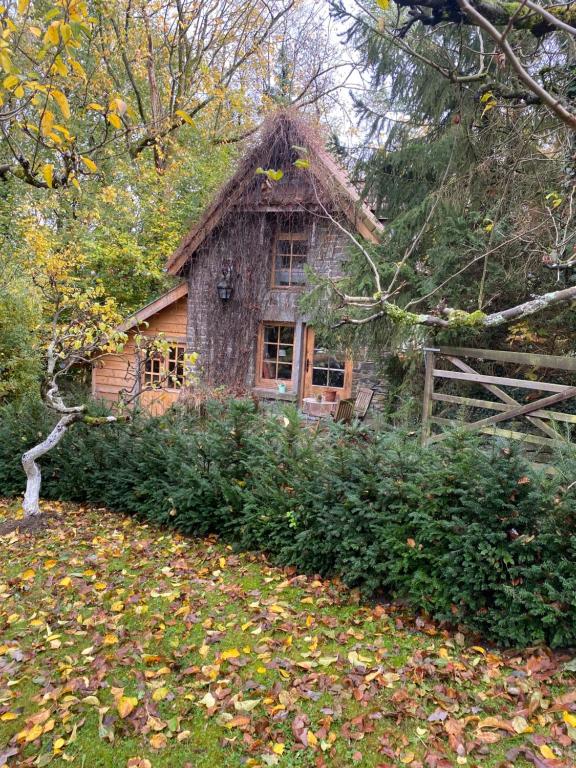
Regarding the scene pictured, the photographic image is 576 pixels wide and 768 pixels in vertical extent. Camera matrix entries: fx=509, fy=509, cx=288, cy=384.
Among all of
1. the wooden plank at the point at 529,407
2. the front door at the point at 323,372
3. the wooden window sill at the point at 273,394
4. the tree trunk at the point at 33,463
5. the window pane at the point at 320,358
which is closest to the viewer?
the wooden plank at the point at 529,407

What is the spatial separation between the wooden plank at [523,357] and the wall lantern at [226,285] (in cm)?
663

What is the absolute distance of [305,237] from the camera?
11.5m

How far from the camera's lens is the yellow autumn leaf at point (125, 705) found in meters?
2.87

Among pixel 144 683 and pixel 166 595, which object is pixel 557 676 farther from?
pixel 166 595

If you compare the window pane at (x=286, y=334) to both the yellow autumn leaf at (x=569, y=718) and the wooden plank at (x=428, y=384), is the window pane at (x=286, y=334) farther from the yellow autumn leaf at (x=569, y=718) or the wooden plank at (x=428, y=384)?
the yellow autumn leaf at (x=569, y=718)

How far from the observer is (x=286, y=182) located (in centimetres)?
1138

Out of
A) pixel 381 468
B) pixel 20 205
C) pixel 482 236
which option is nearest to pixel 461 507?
pixel 381 468

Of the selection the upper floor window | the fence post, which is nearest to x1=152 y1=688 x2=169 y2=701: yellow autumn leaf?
the fence post

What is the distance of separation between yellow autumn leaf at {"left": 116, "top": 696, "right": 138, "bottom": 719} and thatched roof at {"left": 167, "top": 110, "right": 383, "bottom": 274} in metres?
8.05

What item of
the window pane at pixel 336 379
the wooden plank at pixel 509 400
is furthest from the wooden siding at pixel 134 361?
the wooden plank at pixel 509 400

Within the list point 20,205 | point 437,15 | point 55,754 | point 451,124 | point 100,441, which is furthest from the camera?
point 20,205

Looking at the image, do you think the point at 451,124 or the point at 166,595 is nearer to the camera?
the point at 166,595

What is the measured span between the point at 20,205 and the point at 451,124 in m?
12.1

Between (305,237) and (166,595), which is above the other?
(305,237)
